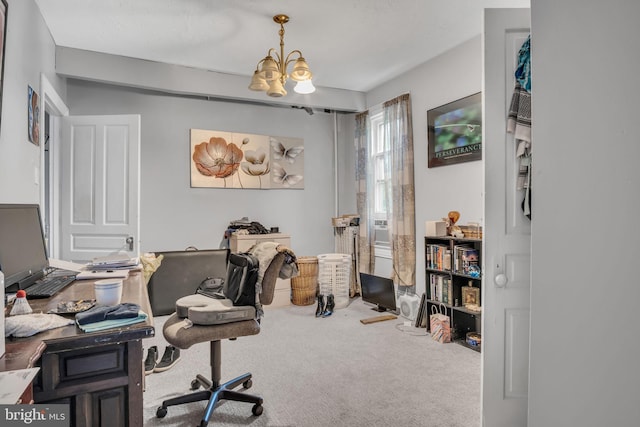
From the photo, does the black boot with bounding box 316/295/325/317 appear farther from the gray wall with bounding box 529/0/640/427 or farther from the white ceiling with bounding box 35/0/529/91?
the gray wall with bounding box 529/0/640/427

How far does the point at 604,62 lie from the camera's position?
1000 millimetres

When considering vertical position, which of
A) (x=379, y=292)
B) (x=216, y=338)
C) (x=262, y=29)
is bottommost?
(x=379, y=292)

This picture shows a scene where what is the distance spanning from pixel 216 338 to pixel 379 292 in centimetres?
274

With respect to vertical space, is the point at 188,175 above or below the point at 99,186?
above

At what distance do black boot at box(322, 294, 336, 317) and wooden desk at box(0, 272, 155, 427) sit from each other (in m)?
2.97

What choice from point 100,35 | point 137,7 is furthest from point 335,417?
point 100,35

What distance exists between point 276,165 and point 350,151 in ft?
3.72

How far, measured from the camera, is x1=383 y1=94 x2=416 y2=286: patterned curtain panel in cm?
407

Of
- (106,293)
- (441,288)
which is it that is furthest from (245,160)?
(106,293)

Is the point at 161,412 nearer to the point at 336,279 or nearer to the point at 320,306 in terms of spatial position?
the point at 320,306

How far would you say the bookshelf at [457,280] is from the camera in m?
3.21

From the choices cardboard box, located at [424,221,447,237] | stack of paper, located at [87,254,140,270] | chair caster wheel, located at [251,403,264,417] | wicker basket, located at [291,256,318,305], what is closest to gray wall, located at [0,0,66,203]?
stack of paper, located at [87,254,140,270]

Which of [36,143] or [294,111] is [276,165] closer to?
[294,111]

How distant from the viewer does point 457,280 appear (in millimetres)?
3389
